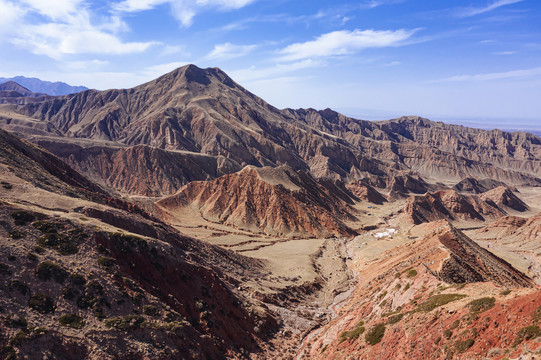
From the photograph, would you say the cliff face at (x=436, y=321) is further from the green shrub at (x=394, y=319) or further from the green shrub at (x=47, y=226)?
the green shrub at (x=47, y=226)

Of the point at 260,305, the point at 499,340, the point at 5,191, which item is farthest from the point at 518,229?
the point at 5,191

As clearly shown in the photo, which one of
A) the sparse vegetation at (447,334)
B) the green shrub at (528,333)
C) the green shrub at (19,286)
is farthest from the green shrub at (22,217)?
the green shrub at (528,333)

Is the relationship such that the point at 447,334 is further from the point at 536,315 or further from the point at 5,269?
the point at 5,269

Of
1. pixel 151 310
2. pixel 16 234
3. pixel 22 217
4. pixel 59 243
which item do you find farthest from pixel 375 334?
pixel 22 217

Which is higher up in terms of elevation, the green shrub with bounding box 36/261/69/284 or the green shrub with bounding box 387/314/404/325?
the green shrub with bounding box 36/261/69/284

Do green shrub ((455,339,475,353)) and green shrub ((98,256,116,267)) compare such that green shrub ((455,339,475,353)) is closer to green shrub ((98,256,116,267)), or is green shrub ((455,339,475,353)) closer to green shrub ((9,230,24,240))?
green shrub ((98,256,116,267))

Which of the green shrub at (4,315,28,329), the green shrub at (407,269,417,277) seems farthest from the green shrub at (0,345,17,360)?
the green shrub at (407,269,417,277)
